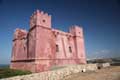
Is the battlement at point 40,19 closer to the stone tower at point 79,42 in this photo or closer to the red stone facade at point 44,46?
the red stone facade at point 44,46

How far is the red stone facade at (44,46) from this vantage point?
654 inches

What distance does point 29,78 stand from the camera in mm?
10844

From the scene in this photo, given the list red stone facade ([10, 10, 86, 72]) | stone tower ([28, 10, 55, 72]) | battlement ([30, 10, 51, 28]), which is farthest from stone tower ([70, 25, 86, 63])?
battlement ([30, 10, 51, 28])

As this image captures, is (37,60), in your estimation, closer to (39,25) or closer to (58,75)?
(58,75)

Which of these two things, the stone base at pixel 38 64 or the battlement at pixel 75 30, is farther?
the battlement at pixel 75 30

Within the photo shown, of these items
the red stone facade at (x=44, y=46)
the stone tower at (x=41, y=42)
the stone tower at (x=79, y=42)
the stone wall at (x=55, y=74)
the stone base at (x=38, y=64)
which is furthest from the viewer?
the stone tower at (x=79, y=42)

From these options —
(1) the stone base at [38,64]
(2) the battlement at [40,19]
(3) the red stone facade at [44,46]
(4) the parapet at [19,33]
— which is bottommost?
(1) the stone base at [38,64]

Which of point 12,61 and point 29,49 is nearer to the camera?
point 29,49

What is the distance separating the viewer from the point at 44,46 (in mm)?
17344

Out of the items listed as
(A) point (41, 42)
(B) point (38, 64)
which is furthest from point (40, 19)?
(B) point (38, 64)

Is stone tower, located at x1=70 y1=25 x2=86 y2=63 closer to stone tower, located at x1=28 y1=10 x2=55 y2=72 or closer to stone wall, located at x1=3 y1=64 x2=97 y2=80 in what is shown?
stone wall, located at x1=3 y1=64 x2=97 y2=80

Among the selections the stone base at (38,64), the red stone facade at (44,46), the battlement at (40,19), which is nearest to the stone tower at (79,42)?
the red stone facade at (44,46)

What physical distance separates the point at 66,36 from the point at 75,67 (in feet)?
22.9

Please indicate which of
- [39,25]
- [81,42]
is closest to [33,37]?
[39,25]
